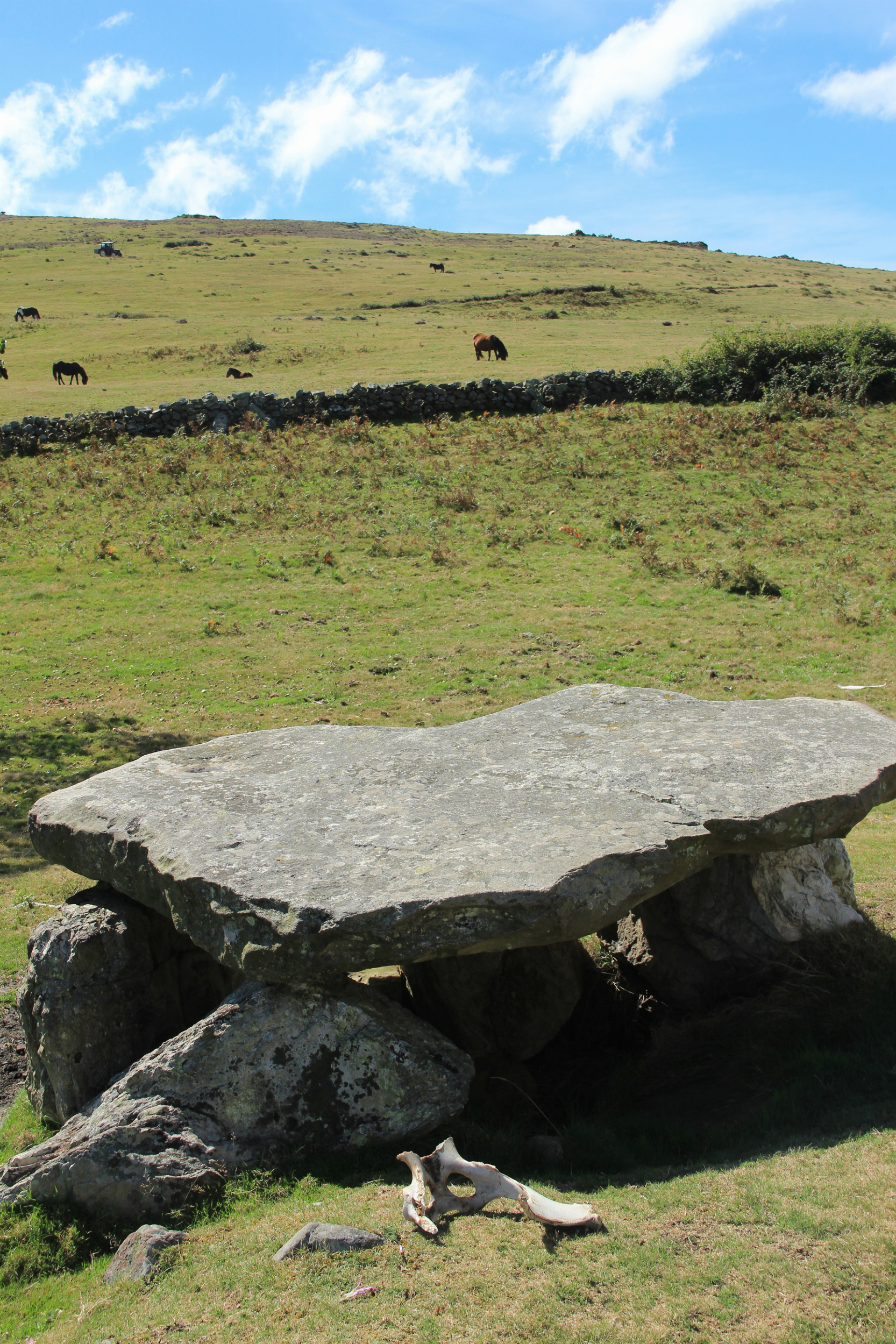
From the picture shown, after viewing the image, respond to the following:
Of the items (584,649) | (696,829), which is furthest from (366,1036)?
(584,649)

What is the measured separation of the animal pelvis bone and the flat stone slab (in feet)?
3.47

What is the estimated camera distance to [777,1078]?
6113mm

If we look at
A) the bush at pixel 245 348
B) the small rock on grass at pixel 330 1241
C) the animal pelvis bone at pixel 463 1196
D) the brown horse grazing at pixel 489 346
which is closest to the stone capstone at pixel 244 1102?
the animal pelvis bone at pixel 463 1196

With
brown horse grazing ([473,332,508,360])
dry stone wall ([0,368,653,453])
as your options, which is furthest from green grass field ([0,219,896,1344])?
brown horse grazing ([473,332,508,360])

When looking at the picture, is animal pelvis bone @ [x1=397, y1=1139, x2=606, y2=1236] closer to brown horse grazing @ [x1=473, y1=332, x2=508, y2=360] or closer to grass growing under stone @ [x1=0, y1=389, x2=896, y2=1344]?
grass growing under stone @ [x1=0, y1=389, x2=896, y2=1344]

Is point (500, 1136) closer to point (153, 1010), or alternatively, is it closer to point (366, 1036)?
point (366, 1036)

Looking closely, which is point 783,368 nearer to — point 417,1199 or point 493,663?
point 493,663

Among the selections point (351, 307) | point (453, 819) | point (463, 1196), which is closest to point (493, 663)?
point (453, 819)

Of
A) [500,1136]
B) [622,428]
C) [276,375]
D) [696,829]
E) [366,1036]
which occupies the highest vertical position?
[276,375]

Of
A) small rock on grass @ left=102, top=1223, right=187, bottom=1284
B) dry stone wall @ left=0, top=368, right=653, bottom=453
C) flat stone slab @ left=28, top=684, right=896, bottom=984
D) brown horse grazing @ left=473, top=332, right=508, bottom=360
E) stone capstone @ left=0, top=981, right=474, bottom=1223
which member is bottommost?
small rock on grass @ left=102, top=1223, right=187, bottom=1284

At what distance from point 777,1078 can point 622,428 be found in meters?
25.2

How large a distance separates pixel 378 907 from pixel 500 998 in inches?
86.8

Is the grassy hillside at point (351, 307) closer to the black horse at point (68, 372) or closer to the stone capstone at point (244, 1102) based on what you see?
the black horse at point (68, 372)

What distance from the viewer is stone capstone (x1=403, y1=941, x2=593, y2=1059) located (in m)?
7.22
